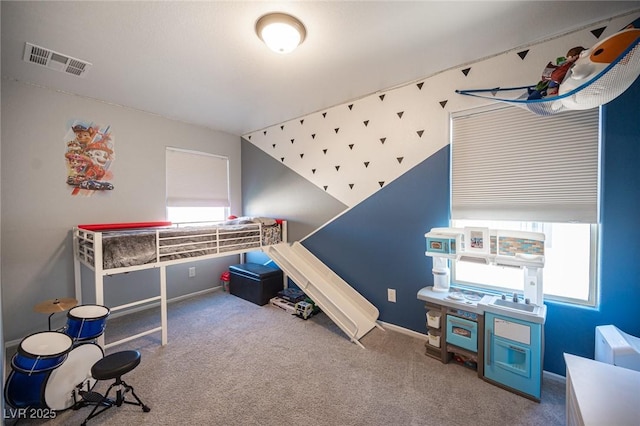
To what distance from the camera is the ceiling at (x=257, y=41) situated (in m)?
1.51

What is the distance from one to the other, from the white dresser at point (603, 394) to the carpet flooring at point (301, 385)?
609 mm

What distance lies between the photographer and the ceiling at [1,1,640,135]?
1514 millimetres

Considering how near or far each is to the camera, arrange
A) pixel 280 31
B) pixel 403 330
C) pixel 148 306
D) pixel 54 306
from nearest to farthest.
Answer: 1. pixel 280 31
2. pixel 54 306
3. pixel 403 330
4. pixel 148 306

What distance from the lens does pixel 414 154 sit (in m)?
2.41

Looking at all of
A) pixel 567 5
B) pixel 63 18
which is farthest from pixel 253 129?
pixel 567 5

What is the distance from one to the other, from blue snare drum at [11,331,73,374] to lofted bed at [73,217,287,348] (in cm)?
45

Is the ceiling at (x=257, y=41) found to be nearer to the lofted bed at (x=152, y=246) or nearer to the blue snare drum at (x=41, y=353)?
the lofted bed at (x=152, y=246)

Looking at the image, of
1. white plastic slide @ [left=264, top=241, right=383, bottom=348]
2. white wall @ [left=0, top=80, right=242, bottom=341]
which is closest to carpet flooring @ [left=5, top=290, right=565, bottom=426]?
white plastic slide @ [left=264, top=241, right=383, bottom=348]

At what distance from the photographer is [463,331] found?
1.94 m

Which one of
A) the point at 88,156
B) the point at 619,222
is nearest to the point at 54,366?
the point at 88,156

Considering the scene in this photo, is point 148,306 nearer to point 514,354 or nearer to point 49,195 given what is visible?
point 49,195

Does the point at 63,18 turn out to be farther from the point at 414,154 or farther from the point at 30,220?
the point at 414,154

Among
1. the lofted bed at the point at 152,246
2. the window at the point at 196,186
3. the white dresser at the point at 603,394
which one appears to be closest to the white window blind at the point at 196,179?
the window at the point at 196,186

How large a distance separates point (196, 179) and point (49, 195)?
148cm
